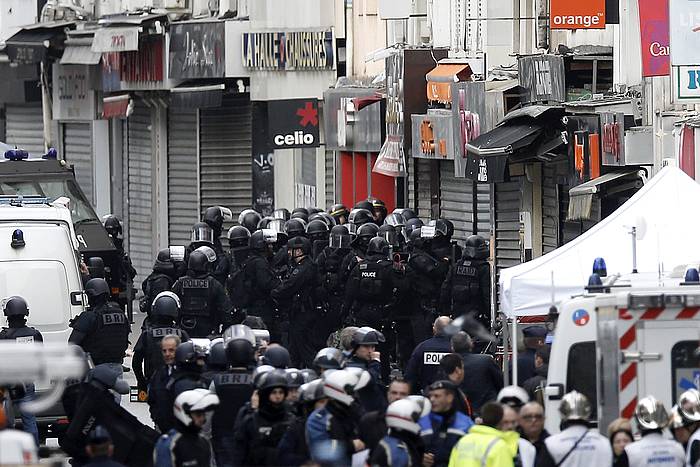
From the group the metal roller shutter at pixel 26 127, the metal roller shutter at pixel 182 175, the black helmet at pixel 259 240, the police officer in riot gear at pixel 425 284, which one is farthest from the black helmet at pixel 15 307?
the metal roller shutter at pixel 26 127

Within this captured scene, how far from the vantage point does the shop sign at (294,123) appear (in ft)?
99.9

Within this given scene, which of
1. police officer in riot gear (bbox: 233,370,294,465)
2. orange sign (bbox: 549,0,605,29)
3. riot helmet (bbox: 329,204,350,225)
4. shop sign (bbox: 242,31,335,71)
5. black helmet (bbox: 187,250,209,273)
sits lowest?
police officer in riot gear (bbox: 233,370,294,465)

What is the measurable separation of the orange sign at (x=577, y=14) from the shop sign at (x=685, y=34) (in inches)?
142

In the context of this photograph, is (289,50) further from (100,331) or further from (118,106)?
(100,331)

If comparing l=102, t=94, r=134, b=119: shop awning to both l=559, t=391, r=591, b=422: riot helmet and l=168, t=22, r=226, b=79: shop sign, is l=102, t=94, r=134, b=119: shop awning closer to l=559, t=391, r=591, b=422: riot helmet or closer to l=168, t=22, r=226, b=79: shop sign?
l=168, t=22, r=226, b=79: shop sign

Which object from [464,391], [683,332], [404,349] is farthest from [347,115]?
[683,332]

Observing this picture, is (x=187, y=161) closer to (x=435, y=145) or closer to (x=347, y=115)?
(x=347, y=115)

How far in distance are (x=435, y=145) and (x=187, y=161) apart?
9807 millimetres

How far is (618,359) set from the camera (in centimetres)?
1238

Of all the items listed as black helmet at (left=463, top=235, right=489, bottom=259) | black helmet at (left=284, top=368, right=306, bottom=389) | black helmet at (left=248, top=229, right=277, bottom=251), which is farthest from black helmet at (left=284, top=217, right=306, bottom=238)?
black helmet at (left=284, top=368, right=306, bottom=389)

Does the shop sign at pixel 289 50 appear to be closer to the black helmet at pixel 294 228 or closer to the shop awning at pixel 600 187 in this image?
the black helmet at pixel 294 228

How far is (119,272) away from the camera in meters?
26.0

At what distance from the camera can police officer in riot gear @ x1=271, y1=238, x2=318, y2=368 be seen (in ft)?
74.1

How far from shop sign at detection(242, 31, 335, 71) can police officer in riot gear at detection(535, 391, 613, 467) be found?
22.9m
